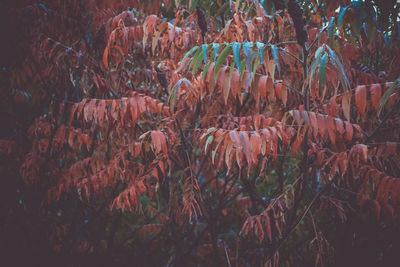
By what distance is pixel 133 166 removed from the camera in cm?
294

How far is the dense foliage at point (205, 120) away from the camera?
166cm

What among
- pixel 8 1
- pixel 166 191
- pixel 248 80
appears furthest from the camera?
pixel 166 191

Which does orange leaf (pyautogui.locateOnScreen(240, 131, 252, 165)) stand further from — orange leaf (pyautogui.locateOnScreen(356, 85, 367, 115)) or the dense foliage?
orange leaf (pyautogui.locateOnScreen(356, 85, 367, 115))

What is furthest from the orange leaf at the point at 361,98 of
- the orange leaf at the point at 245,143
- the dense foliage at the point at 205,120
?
the orange leaf at the point at 245,143

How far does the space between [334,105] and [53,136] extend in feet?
9.36

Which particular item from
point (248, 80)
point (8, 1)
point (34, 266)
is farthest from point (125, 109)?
point (34, 266)

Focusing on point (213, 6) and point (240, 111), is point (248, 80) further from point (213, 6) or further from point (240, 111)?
point (213, 6)

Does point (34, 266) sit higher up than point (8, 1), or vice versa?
point (8, 1)

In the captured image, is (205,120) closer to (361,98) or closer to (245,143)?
(245,143)

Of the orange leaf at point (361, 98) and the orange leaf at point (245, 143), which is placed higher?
the orange leaf at point (361, 98)

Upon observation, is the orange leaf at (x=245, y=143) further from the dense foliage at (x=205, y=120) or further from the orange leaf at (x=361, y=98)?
the orange leaf at (x=361, y=98)

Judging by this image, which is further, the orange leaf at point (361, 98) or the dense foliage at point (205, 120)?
the dense foliage at point (205, 120)

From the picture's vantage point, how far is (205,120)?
9.02 feet

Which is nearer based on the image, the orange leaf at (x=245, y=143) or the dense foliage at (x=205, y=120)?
the orange leaf at (x=245, y=143)
